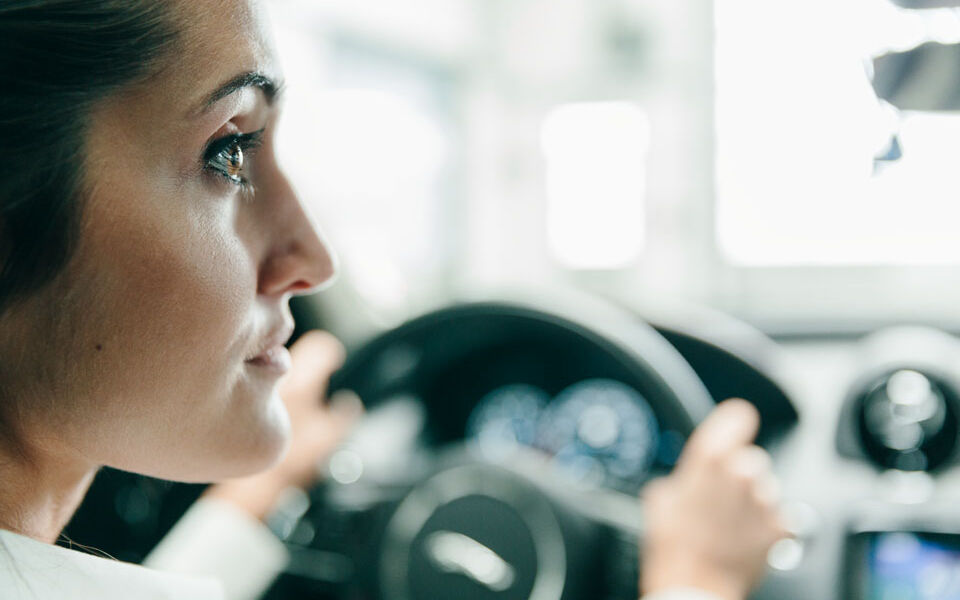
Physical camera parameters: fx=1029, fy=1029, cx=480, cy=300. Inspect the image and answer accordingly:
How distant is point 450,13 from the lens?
3.72 m

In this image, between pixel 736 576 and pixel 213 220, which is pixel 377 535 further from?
pixel 213 220

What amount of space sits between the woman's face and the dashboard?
1.41ft

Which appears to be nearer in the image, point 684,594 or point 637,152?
point 684,594

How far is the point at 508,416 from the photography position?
145cm

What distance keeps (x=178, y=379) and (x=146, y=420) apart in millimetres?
34

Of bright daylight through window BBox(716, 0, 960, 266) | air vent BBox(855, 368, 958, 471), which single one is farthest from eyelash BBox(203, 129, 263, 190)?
air vent BBox(855, 368, 958, 471)

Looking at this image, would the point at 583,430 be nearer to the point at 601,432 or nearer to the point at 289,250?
the point at 601,432

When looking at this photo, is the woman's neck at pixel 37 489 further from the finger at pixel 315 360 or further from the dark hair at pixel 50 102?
the finger at pixel 315 360

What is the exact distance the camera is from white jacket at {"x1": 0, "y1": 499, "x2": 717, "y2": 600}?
63 centimetres

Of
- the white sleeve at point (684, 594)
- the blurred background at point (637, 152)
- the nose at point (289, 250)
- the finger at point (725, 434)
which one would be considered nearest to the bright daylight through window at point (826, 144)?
the blurred background at point (637, 152)

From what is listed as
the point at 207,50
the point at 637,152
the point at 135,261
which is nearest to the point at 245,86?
the point at 207,50

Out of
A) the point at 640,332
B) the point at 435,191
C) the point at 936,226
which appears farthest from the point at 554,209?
the point at 640,332

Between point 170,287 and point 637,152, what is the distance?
2422 mm

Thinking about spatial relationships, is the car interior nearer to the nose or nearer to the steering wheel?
the steering wheel
